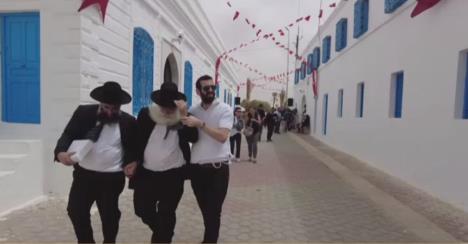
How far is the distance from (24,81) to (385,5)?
24.8 feet

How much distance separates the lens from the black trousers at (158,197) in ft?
9.39

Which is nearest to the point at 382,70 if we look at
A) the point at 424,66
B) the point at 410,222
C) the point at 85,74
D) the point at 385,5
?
the point at 385,5

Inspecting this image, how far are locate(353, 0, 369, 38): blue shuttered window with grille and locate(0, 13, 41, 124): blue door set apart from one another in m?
8.44

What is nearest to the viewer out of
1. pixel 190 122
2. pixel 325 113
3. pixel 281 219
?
pixel 190 122

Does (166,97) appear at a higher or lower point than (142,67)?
lower

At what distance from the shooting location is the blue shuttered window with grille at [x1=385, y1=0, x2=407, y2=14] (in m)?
7.63

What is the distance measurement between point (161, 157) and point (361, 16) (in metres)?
9.40

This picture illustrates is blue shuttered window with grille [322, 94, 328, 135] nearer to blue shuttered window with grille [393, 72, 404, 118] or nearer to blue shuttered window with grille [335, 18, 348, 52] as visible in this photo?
blue shuttered window with grille [335, 18, 348, 52]

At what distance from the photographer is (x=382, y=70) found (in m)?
8.86

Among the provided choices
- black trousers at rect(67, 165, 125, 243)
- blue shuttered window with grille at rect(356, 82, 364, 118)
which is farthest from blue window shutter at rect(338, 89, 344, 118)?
black trousers at rect(67, 165, 125, 243)

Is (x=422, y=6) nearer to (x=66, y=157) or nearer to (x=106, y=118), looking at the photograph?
(x=106, y=118)

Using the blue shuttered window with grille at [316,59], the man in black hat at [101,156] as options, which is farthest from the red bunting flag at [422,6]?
the blue shuttered window with grille at [316,59]

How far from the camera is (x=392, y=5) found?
7.92 metres

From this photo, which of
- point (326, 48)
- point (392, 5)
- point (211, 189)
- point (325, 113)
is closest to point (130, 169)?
point (211, 189)
